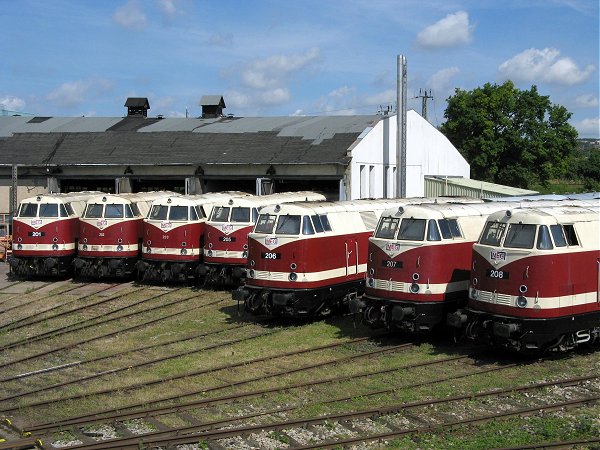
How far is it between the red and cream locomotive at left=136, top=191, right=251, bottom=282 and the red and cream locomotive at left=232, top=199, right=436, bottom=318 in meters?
5.61

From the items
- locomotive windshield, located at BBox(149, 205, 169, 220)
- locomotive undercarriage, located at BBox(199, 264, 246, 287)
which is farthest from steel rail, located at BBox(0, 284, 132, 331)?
locomotive undercarriage, located at BBox(199, 264, 246, 287)

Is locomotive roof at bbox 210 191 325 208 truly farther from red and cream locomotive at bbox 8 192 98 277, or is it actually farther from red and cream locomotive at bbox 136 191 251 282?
red and cream locomotive at bbox 8 192 98 277

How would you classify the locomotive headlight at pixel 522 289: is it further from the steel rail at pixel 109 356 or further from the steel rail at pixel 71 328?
the steel rail at pixel 71 328

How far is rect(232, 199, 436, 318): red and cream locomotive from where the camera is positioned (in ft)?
57.7

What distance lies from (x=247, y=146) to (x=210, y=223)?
40.4 feet

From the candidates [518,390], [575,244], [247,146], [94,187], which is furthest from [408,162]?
[518,390]

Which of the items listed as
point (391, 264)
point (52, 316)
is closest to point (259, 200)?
point (52, 316)

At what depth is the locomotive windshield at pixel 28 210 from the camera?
25.4 metres

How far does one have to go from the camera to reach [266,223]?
18094 mm

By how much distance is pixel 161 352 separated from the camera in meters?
15.5

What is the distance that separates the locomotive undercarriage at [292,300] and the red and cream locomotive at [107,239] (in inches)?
311

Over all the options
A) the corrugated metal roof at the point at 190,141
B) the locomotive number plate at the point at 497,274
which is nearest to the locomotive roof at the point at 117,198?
the corrugated metal roof at the point at 190,141

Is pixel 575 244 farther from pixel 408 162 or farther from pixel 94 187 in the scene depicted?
pixel 94 187

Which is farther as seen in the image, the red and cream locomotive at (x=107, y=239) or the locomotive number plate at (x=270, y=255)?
the red and cream locomotive at (x=107, y=239)
